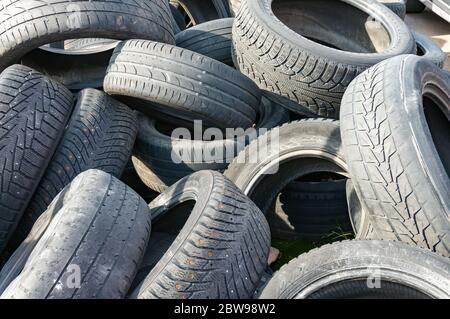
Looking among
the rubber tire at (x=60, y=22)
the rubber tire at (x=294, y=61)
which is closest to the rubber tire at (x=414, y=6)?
the rubber tire at (x=294, y=61)

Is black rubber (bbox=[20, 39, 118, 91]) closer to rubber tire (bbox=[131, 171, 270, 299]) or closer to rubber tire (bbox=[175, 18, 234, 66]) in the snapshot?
rubber tire (bbox=[175, 18, 234, 66])

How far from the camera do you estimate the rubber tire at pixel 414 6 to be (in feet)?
24.2

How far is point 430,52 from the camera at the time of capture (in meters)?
4.26

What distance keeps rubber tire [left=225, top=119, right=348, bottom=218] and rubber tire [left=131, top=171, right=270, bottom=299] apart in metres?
0.54

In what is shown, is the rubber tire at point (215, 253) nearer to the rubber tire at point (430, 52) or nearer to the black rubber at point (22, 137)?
the black rubber at point (22, 137)

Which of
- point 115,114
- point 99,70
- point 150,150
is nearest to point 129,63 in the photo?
point 115,114

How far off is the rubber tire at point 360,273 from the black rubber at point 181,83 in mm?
1339

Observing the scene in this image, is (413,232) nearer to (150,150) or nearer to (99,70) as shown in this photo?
(150,150)

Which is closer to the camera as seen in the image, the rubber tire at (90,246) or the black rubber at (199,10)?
the rubber tire at (90,246)

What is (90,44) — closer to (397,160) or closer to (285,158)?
(285,158)

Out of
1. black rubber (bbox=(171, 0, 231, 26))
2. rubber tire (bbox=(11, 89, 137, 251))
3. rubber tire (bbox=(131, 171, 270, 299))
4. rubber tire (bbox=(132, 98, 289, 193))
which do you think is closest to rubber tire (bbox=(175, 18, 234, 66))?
rubber tire (bbox=(132, 98, 289, 193))

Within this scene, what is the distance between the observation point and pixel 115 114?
3525 millimetres

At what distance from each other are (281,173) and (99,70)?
1.89 metres

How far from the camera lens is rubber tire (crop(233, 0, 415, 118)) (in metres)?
3.39
